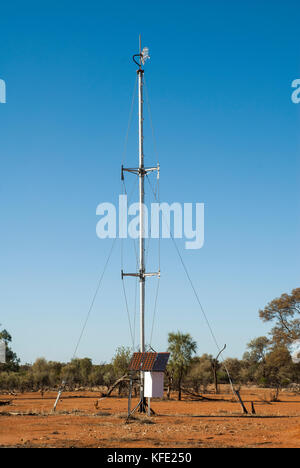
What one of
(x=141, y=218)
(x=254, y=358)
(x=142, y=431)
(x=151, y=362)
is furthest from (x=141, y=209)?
(x=254, y=358)

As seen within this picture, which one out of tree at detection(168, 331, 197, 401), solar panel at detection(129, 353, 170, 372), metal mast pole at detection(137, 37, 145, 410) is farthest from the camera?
tree at detection(168, 331, 197, 401)

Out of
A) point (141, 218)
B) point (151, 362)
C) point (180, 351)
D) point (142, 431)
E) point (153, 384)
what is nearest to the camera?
point (142, 431)

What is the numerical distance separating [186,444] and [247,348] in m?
58.9

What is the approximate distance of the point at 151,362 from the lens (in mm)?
20953

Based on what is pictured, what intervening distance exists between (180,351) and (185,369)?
2.02 m

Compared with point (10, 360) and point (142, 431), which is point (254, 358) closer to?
point (10, 360)

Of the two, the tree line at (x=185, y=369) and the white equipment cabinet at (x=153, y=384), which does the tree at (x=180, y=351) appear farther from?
the white equipment cabinet at (x=153, y=384)

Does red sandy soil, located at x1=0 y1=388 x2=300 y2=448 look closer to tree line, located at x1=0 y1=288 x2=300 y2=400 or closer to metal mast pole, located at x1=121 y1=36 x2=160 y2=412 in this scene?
metal mast pole, located at x1=121 y1=36 x2=160 y2=412

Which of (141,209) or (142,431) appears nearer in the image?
(142,431)

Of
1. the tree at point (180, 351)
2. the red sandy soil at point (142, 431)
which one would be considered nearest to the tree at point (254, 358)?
the tree at point (180, 351)

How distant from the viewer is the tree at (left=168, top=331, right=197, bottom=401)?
40781 mm

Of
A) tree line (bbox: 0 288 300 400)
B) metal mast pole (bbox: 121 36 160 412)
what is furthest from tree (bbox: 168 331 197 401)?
metal mast pole (bbox: 121 36 160 412)

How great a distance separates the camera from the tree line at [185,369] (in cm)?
4163
